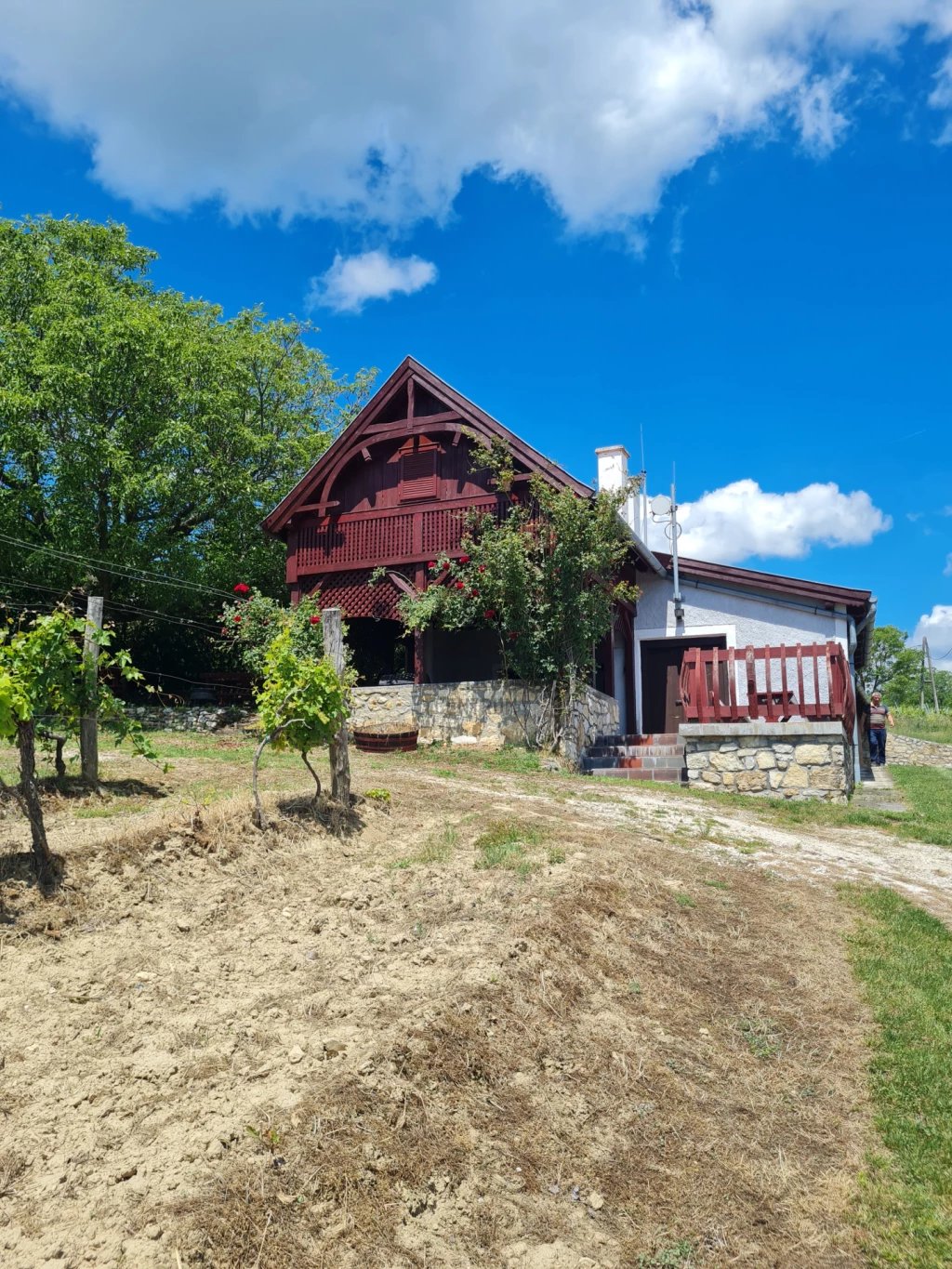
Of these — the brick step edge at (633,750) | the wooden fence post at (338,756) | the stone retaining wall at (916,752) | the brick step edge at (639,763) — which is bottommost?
the stone retaining wall at (916,752)

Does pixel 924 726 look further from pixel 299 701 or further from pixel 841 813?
pixel 299 701

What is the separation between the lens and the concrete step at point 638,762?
1384cm

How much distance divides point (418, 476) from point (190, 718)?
21.2 ft

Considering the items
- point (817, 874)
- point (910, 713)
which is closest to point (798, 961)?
point (817, 874)

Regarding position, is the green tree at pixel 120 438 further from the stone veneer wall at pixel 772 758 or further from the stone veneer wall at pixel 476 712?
the stone veneer wall at pixel 772 758

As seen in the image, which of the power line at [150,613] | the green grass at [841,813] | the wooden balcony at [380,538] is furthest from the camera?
the power line at [150,613]

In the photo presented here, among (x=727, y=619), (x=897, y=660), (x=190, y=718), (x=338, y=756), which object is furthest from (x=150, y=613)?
(x=897, y=660)

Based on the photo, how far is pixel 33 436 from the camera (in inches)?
712

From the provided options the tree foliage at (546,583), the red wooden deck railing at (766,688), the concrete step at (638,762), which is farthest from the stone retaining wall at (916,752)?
the tree foliage at (546,583)

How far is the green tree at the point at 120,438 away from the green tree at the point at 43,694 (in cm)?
1066

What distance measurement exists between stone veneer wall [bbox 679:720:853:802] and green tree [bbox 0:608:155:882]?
7.23 m

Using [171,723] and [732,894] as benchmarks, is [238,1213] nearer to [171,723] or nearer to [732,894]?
[732,894]

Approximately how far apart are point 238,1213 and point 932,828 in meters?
9.27

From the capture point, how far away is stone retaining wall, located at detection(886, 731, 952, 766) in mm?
24000
